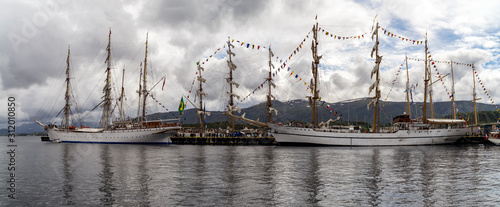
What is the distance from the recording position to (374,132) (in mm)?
79438

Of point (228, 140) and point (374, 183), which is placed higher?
point (374, 183)

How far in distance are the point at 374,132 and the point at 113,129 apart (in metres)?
68.7

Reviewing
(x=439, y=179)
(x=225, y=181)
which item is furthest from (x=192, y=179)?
(x=439, y=179)

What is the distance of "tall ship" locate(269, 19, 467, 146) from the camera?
246ft

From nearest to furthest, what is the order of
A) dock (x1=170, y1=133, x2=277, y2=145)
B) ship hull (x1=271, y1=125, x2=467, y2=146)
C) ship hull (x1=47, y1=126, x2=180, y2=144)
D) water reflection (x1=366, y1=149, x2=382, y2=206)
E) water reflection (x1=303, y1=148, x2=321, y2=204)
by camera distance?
water reflection (x1=366, y1=149, x2=382, y2=206) → water reflection (x1=303, y1=148, x2=321, y2=204) → ship hull (x1=271, y1=125, x2=467, y2=146) → dock (x1=170, y1=133, x2=277, y2=145) → ship hull (x1=47, y1=126, x2=180, y2=144)

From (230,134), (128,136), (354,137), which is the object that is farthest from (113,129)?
(354,137)

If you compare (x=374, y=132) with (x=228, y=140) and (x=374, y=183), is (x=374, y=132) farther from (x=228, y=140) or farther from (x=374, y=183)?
(x=374, y=183)

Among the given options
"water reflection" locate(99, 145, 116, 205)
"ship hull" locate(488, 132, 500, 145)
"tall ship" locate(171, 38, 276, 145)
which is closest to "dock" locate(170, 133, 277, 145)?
"tall ship" locate(171, 38, 276, 145)

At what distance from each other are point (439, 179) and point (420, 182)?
256 cm

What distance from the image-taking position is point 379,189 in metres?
24.0

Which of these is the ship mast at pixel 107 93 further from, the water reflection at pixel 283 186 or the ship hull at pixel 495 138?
the ship hull at pixel 495 138

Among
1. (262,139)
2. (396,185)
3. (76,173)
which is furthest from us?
(262,139)

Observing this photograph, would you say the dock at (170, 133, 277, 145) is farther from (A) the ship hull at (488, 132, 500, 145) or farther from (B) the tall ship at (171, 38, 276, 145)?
(A) the ship hull at (488, 132, 500, 145)

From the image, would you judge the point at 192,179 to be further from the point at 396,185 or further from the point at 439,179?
the point at 439,179
